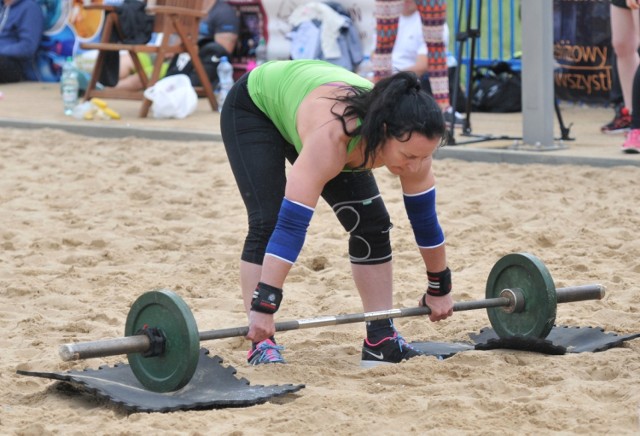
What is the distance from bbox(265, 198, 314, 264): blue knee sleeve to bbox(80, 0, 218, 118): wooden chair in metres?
7.36

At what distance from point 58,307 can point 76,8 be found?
9335mm

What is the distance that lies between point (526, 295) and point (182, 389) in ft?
4.42

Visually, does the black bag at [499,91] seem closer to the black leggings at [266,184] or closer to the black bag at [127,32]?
the black bag at [127,32]

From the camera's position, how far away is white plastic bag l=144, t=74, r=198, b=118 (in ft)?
35.0

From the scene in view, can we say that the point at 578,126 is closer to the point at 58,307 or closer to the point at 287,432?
the point at 58,307

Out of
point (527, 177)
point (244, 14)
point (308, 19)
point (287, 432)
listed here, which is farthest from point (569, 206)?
point (244, 14)

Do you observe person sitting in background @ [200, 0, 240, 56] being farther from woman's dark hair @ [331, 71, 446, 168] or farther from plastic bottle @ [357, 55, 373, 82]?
woman's dark hair @ [331, 71, 446, 168]

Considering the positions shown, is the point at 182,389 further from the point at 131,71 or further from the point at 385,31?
the point at 131,71

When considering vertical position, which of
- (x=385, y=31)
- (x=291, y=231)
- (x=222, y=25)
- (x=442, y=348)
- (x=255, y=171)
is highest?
(x=222, y=25)

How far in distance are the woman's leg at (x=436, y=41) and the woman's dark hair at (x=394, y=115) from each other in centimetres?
529

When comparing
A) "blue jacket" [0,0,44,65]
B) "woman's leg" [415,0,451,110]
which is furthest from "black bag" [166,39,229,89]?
"woman's leg" [415,0,451,110]

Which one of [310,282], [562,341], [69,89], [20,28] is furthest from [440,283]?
[20,28]

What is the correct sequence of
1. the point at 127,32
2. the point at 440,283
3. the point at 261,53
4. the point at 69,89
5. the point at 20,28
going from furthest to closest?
1. the point at 20,28
2. the point at 261,53
3. the point at 127,32
4. the point at 69,89
5. the point at 440,283

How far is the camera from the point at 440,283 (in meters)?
3.96
